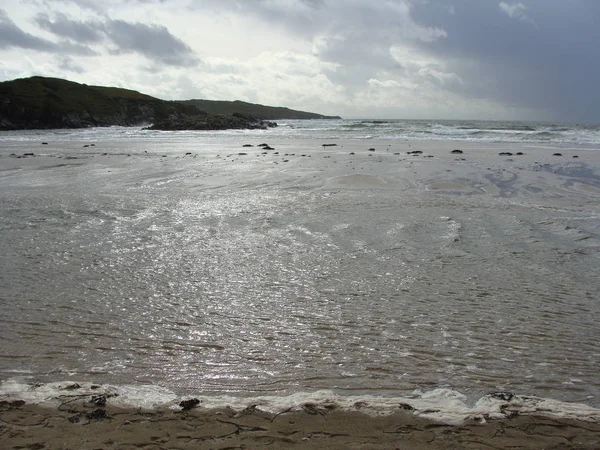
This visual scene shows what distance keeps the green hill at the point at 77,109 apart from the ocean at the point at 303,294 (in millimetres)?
57335

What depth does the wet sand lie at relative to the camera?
10.2ft

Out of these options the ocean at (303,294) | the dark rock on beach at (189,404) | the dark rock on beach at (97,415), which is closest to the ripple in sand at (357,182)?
the ocean at (303,294)

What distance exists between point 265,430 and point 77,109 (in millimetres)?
86251

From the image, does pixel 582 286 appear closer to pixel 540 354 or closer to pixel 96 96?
pixel 540 354

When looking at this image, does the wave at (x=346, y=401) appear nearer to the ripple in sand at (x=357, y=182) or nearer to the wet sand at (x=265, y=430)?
the wet sand at (x=265, y=430)

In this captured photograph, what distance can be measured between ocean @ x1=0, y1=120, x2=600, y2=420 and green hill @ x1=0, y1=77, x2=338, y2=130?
2257 inches

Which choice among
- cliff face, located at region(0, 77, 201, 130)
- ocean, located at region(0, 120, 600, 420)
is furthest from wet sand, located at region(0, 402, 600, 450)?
cliff face, located at region(0, 77, 201, 130)

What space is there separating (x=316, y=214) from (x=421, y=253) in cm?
328

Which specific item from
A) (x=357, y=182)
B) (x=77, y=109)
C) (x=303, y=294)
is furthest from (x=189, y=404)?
(x=77, y=109)

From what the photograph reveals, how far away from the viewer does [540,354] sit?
441cm

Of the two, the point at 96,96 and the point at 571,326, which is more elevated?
the point at 96,96

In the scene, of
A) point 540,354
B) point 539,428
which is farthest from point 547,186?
point 539,428

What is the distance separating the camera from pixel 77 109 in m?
78.9

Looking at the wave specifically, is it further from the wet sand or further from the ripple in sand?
the ripple in sand
